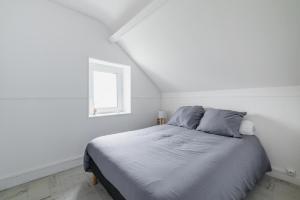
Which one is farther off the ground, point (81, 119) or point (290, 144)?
point (81, 119)

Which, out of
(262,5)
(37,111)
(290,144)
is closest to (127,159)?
(37,111)

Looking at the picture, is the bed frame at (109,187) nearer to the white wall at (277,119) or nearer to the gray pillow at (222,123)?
the gray pillow at (222,123)

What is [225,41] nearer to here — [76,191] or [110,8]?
[110,8]

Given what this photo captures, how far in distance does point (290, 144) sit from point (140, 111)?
239 cm

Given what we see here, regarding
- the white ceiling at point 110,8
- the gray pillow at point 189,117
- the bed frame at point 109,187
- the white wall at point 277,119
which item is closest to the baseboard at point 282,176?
the white wall at point 277,119

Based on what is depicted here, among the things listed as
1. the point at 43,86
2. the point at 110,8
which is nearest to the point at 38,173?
the point at 43,86

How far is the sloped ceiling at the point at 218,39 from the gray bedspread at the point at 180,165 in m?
0.94

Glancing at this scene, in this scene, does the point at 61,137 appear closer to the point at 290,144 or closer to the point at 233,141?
the point at 233,141

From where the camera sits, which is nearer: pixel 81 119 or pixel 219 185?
pixel 219 185

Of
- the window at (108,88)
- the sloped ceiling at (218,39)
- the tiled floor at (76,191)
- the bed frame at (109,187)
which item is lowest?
the tiled floor at (76,191)

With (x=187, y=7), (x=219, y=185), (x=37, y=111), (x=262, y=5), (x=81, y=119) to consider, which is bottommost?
(x=219, y=185)

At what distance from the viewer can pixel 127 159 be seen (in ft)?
4.04

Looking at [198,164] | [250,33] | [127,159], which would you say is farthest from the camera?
[250,33]

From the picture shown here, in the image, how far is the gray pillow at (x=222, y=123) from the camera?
1838mm
